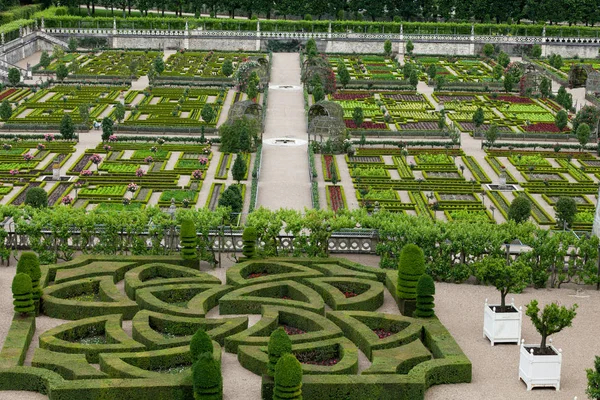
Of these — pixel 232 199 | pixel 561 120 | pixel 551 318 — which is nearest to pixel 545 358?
pixel 551 318

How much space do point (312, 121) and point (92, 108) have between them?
2209cm

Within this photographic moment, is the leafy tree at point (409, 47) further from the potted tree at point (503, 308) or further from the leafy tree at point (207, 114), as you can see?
the potted tree at point (503, 308)

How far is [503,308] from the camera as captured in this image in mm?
39031

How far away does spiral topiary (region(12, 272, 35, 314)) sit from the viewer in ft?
128

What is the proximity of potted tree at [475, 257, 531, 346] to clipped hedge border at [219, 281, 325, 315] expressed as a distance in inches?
243

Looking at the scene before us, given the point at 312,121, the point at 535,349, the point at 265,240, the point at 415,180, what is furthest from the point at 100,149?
the point at 535,349

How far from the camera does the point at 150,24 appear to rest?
132m

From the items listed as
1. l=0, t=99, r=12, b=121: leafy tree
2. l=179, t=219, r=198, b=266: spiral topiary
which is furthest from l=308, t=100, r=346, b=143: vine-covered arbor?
l=179, t=219, r=198, b=266: spiral topiary

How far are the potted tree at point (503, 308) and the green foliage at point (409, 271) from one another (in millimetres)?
2411

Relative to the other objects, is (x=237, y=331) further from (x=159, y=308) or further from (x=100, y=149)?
(x=100, y=149)

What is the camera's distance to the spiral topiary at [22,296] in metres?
38.9

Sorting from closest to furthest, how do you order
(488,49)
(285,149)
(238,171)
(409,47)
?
1. (238,171)
2. (285,149)
3. (409,47)
4. (488,49)

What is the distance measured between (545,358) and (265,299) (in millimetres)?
10978

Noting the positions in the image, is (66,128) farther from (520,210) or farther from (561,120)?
(561,120)
